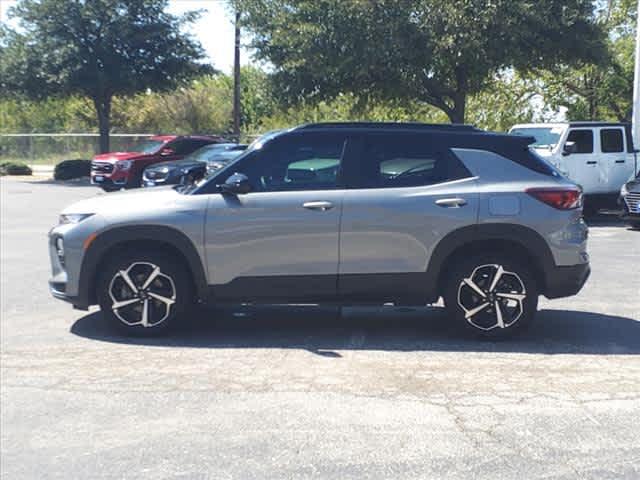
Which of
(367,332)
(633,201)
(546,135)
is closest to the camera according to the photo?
→ (367,332)

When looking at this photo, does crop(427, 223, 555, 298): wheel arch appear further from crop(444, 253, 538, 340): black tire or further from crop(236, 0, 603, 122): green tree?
crop(236, 0, 603, 122): green tree

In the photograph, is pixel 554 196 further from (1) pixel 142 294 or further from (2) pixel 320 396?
(1) pixel 142 294

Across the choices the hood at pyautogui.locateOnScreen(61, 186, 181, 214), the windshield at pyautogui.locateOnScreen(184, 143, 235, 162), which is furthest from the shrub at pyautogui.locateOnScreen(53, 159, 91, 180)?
the hood at pyautogui.locateOnScreen(61, 186, 181, 214)

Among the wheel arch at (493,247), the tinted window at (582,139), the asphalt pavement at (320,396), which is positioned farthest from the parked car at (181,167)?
the wheel arch at (493,247)

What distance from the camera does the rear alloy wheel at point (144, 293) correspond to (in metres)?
7.07

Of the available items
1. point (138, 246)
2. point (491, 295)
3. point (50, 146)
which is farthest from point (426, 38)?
point (50, 146)

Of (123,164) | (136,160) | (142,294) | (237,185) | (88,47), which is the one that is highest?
(88,47)

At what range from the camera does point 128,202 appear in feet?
23.6

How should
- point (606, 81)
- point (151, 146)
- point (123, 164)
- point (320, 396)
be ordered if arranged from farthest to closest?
point (606, 81), point (151, 146), point (123, 164), point (320, 396)

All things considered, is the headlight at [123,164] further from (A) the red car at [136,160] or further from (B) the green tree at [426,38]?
(B) the green tree at [426,38]

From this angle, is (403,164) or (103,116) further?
(103,116)

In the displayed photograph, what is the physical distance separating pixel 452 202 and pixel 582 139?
11322mm

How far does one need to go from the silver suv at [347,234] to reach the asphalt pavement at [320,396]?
41 cm

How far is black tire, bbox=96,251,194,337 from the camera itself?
23.2 ft
